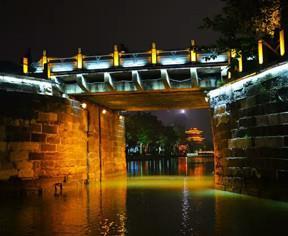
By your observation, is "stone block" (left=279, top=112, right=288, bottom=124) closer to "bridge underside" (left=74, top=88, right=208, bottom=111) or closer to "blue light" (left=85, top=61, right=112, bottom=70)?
"bridge underside" (left=74, top=88, right=208, bottom=111)

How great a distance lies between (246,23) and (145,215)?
380 inches

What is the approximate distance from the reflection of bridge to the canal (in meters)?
9.15

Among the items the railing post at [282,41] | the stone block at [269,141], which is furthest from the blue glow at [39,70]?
the railing post at [282,41]

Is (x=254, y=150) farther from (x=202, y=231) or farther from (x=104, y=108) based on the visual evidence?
(x=104, y=108)

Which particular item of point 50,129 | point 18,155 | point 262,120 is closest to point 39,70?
point 50,129

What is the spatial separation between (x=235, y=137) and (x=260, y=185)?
146 inches

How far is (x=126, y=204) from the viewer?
827 inches

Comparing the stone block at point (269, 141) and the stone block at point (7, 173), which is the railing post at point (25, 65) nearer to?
the stone block at point (7, 173)

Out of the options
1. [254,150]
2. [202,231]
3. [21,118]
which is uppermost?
[21,118]

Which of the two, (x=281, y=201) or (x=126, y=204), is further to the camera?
(x=126, y=204)

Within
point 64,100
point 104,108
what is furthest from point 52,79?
point 104,108

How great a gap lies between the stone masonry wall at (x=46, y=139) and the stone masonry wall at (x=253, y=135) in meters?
9.92

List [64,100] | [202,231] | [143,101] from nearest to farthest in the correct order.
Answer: [202,231], [64,100], [143,101]

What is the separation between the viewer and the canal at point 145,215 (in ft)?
47.1
